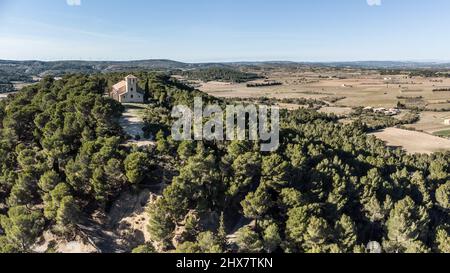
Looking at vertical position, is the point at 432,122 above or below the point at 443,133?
above

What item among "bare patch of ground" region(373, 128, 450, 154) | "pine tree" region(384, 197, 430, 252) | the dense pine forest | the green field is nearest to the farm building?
the dense pine forest

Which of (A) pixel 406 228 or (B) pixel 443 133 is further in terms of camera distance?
(B) pixel 443 133

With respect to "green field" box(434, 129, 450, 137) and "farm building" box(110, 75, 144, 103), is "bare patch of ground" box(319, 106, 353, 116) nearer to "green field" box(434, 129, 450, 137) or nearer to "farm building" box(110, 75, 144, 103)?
"green field" box(434, 129, 450, 137)

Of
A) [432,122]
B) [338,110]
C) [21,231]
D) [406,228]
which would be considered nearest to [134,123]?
[21,231]

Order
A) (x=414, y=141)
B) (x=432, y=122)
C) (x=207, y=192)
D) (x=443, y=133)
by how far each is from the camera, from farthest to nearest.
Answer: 1. (x=432, y=122)
2. (x=443, y=133)
3. (x=414, y=141)
4. (x=207, y=192)

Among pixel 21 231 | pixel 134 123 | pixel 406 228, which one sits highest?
pixel 134 123

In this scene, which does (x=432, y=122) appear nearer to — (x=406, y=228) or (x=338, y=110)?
(x=338, y=110)
